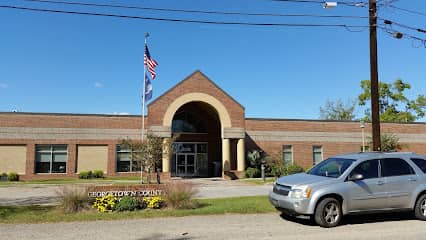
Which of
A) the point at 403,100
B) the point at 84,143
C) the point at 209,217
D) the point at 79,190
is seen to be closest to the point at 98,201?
the point at 79,190

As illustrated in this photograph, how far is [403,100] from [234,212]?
61.5 m

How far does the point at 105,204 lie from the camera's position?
1181cm

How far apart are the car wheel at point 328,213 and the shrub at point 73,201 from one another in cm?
691

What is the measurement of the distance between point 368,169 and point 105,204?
7.77m

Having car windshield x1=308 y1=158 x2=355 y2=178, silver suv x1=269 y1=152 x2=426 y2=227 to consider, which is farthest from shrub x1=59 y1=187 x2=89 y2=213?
car windshield x1=308 y1=158 x2=355 y2=178

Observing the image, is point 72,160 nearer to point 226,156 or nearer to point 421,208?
point 226,156

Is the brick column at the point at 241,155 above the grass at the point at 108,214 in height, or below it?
above

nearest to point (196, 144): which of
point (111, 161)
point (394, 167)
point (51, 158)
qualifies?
point (111, 161)

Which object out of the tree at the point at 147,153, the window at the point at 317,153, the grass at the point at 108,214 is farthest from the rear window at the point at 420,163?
the window at the point at 317,153

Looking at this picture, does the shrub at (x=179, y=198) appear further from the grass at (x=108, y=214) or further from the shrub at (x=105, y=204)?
the shrub at (x=105, y=204)

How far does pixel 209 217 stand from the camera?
1099 cm

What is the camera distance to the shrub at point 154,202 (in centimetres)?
1205

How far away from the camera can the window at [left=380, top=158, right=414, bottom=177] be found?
1045cm

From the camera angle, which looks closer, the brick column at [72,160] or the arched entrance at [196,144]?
the brick column at [72,160]
